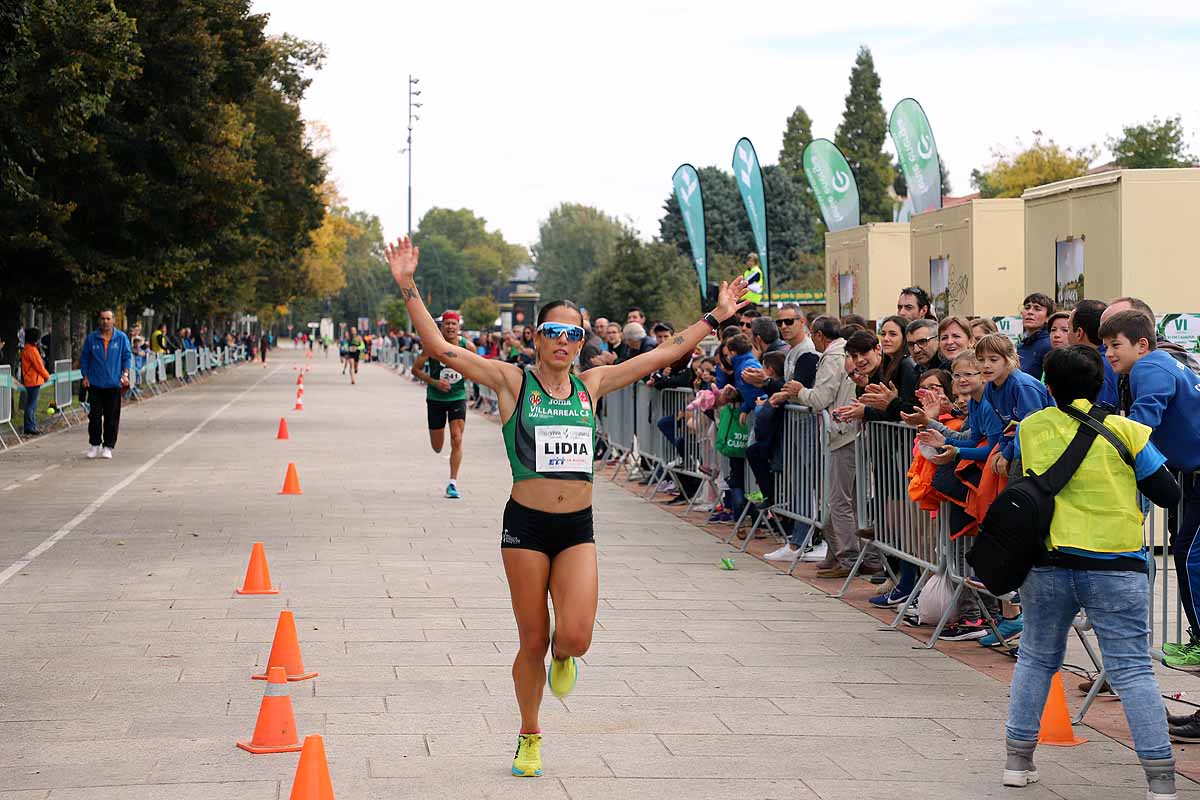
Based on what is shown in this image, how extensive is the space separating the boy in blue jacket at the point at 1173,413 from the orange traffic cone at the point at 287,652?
3.98 m

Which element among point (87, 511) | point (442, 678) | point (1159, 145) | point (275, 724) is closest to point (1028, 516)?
point (275, 724)

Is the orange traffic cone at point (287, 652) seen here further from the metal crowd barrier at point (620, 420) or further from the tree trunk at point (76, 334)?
the tree trunk at point (76, 334)

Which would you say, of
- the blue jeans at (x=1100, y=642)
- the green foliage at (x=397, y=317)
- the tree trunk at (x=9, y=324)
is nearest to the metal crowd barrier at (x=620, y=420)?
the blue jeans at (x=1100, y=642)

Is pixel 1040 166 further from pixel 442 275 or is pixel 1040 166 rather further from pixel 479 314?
pixel 442 275

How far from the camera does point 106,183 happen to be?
28688 mm

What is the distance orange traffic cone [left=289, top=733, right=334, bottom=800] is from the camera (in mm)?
5115

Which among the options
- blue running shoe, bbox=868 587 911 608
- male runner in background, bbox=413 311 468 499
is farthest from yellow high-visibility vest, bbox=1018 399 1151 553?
male runner in background, bbox=413 311 468 499

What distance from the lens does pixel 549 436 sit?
6.11m

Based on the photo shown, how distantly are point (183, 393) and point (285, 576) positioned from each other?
36.8 meters

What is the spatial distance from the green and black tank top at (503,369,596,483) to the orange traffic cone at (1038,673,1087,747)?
2.30 m

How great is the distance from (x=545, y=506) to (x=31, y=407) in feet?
71.8

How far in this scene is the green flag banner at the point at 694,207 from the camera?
108 feet

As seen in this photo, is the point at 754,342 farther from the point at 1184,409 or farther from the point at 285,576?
the point at 1184,409

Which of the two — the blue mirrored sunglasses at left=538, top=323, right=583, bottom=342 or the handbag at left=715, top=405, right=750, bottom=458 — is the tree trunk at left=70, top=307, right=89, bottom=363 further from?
the blue mirrored sunglasses at left=538, top=323, right=583, bottom=342
